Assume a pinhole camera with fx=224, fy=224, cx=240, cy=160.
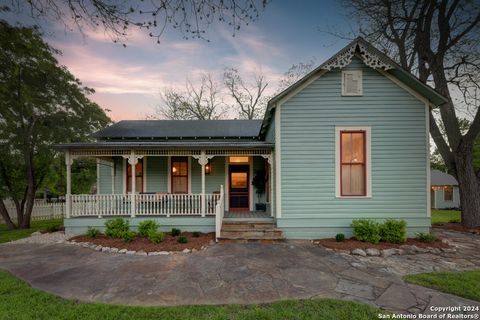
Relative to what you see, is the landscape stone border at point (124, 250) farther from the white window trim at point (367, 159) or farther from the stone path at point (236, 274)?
the white window trim at point (367, 159)

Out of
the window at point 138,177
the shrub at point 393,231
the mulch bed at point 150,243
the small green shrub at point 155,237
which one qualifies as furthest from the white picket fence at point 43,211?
the shrub at point 393,231

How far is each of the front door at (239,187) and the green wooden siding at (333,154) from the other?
3398 mm

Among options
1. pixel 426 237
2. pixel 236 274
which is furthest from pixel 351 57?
pixel 236 274

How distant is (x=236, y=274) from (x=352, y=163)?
5.19 m

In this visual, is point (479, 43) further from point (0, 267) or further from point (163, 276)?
point (0, 267)

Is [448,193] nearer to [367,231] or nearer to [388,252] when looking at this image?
[367,231]

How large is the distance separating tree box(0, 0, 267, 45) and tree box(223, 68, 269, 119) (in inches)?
813

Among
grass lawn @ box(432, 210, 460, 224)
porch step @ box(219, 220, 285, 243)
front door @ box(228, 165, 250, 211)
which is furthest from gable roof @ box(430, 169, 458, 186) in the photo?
porch step @ box(219, 220, 285, 243)

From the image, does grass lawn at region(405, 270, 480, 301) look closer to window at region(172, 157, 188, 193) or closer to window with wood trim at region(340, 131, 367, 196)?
window with wood trim at region(340, 131, 367, 196)

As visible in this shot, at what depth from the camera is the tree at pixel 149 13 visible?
135 inches

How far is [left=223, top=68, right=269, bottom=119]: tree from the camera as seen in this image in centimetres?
2416

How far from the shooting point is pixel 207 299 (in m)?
3.68

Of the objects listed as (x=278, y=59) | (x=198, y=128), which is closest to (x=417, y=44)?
(x=278, y=59)

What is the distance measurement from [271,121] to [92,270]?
7.09m
